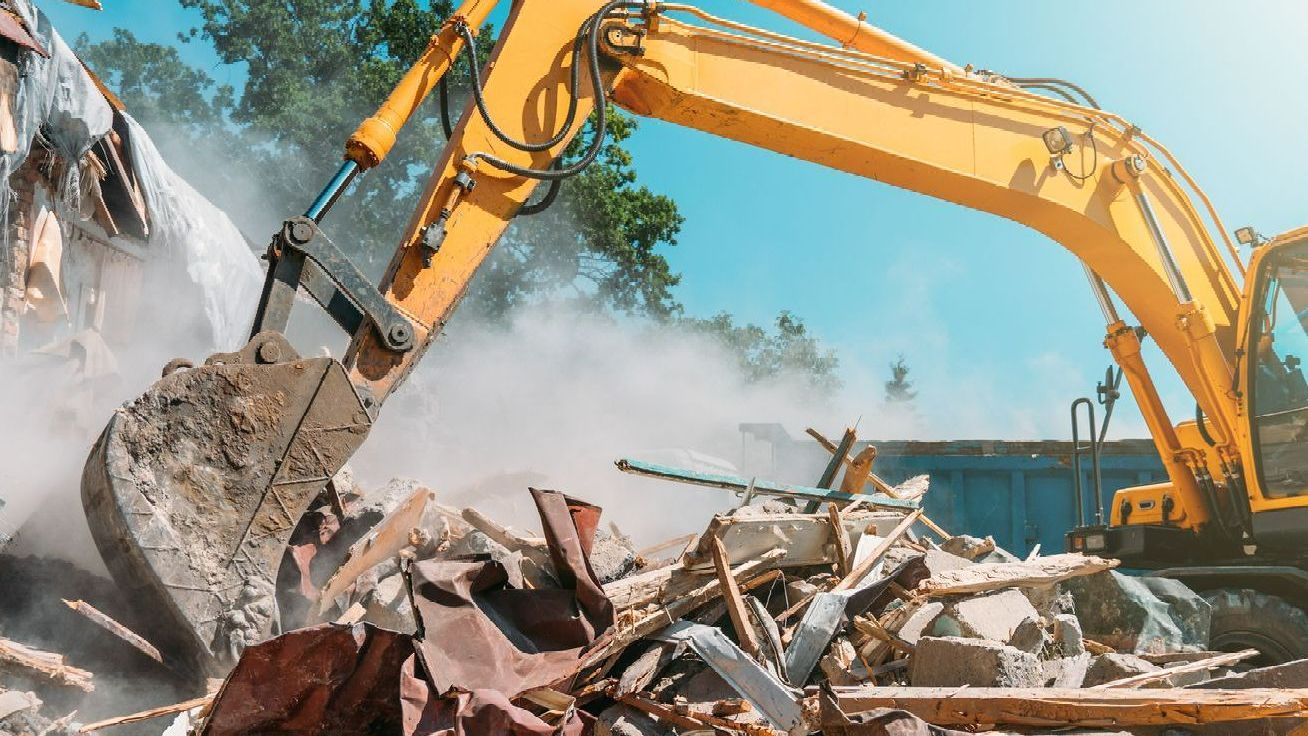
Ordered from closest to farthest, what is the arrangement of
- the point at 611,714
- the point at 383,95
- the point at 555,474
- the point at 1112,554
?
the point at 611,714, the point at 1112,554, the point at 555,474, the point at 383,95

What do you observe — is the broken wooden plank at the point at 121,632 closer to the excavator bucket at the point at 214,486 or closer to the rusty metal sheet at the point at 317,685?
the excavator bucket at the point at 214,486

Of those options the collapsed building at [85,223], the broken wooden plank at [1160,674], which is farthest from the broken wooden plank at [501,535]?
the collapsed building at [85,223]

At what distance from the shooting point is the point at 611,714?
3.85 metres

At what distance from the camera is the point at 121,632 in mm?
3984

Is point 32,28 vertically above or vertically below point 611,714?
above

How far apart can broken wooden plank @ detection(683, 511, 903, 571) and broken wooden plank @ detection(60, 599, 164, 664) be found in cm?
227

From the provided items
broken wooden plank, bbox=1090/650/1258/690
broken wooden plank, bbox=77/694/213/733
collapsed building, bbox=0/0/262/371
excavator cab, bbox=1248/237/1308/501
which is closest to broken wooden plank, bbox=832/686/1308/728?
broken wooden plank, bbox=1090/650/1258/690

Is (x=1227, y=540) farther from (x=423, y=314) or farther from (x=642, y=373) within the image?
(x=642, y=373)

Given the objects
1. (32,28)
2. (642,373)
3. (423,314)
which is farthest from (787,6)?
(642,373)

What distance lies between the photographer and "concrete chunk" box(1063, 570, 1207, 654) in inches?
221

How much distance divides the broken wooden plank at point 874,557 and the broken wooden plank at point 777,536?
5.7 inches

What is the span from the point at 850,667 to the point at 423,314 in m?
2.46

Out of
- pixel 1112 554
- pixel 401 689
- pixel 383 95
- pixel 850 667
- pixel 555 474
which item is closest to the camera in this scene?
pixel 401 689

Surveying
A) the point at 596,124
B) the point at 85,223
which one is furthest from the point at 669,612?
the point at 85,223
